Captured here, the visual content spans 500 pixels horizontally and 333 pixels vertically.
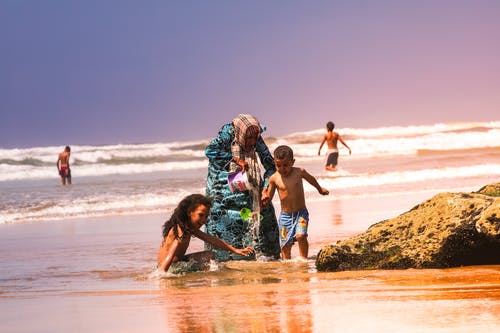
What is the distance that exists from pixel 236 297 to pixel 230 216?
277 centimetres

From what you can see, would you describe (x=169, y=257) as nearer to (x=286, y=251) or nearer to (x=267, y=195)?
(x=267, y=195)

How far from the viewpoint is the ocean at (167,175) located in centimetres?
1900

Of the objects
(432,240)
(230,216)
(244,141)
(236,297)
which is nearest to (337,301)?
(236,297)

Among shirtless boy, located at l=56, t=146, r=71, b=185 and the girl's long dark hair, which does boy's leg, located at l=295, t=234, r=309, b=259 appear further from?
shirtless boy, located at l=56, t=146, r=71, b=185

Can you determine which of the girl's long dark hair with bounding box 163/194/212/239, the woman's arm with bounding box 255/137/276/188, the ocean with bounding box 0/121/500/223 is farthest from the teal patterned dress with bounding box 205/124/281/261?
the ocean with bounding box 0/121/500/223

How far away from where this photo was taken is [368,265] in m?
7.92

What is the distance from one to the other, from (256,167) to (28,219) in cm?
882

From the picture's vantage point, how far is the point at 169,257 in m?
8.46

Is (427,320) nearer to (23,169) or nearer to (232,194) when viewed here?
(232,194)

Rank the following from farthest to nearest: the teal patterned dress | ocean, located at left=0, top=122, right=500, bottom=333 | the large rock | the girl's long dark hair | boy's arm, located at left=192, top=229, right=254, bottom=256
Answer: the teal patterned dress < boy's arm, located at left=192, top=229, right=254, bottom=256 < the girl's long dark hair < the large rock < ocean, located at left=0, top=122, right=500, bottom=333

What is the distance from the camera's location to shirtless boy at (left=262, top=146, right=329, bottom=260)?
9.56 meters

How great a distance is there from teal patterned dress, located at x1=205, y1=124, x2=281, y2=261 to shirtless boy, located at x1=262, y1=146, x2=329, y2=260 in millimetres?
133

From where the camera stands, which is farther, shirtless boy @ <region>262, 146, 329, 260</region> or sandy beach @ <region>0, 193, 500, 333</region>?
shirtless boy @ <region>262, 146, 329, 260</region>

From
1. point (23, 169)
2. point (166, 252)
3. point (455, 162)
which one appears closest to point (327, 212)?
point (166, 252)
